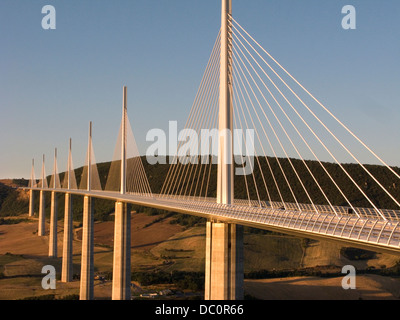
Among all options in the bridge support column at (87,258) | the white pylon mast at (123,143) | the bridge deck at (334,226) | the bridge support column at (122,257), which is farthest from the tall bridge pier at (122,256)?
the bridge deck at (334,226)

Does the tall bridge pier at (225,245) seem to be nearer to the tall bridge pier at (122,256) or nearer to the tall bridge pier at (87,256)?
the tall bridge pier at (122,256)

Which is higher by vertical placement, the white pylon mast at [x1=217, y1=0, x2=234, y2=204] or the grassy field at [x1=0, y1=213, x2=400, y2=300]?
the white pylon mast at [x1=217, y1=0, x2=234, y2=204]

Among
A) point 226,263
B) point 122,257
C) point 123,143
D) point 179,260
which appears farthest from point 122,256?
point 179,260

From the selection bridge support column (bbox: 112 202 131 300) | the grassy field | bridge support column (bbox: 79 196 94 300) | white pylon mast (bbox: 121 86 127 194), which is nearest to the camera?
bridge support column (bbox: 112 202 131 300)

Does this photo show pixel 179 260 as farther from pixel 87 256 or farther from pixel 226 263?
pixel 226 263

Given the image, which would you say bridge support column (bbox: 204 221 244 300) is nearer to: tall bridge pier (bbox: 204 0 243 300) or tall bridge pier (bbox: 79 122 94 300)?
tall bridge pier (bbox: 204 0 243 300)

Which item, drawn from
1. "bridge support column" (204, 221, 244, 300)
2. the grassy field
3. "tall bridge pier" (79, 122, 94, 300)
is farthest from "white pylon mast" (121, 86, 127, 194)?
"bridge support column" (204, 221, 244, 300)
